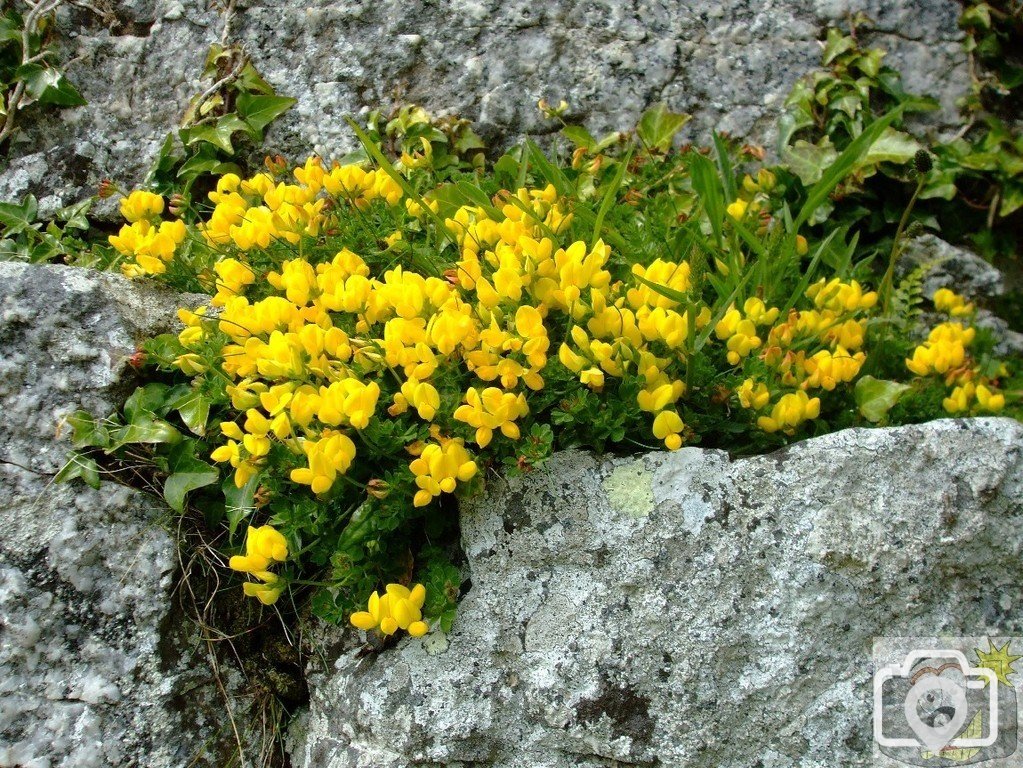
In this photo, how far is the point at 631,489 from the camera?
7.32 feet

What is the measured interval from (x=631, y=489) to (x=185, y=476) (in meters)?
1.28

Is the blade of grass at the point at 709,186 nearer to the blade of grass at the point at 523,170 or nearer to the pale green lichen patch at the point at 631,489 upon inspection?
the blade of grass at the point at 523,170

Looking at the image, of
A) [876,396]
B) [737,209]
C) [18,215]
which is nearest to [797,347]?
[876,396]

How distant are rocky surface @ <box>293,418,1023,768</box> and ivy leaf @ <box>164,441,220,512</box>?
2.36 feet

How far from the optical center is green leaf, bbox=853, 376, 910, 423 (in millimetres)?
2611

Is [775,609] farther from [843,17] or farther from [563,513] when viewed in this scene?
[843,17]

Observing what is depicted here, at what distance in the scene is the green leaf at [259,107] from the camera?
3.47 metres

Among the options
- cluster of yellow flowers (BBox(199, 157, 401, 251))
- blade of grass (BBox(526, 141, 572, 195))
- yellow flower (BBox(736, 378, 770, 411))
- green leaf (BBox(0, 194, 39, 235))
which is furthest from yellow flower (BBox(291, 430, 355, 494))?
green leaf (BBox(0, 194, 39, 235))

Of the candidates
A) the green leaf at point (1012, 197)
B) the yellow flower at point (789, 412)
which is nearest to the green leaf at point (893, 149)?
the green leaf at point (1012, 197)

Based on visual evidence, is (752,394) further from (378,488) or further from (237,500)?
(237,500)

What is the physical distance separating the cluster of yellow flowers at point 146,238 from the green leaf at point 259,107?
723mm

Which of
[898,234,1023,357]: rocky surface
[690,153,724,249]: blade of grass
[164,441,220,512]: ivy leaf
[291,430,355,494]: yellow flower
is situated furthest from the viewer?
[898,234,1023,357]: rocky surface

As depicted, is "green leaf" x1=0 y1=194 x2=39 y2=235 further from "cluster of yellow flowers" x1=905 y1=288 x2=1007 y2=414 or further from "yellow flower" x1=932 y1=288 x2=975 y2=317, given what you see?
"yellow flower" x1=932 y1=288 x2=975 y2=317

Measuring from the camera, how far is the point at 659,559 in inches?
85.0
